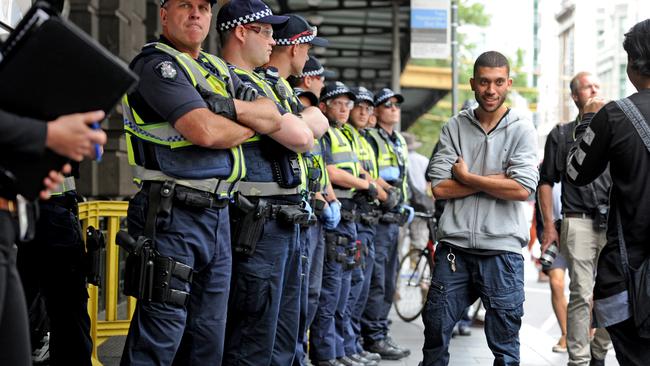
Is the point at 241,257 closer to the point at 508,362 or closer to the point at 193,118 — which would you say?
the point at 193,118

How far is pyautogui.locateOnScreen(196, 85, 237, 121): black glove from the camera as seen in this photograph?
465cm

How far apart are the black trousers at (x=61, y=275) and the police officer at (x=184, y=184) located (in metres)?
0.92

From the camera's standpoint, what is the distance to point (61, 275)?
5.52 m

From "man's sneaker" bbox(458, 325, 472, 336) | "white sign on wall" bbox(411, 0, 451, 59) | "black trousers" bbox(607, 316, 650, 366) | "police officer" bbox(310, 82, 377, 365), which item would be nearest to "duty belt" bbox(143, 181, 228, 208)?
"black trousers" bbox(607, 316, 650, 366)

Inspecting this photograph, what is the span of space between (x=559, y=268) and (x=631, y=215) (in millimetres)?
4047

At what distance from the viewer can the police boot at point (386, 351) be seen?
359 inches

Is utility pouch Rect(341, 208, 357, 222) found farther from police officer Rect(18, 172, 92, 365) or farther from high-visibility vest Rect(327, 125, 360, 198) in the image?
police officer Rect(18, 172, 92, 365)

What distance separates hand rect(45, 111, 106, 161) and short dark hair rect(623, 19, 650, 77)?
114 inches

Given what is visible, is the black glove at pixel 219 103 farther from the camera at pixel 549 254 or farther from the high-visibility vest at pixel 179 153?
the camera at pixel 549 254

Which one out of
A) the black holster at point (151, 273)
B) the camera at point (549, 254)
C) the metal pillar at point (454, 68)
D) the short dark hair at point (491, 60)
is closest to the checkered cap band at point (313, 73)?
the short dark hair at point (491, 60)

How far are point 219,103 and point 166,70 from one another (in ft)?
0.92

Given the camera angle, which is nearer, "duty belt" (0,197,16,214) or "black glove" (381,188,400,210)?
"duty belt" (0,197,16,214)

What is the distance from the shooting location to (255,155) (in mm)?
5324

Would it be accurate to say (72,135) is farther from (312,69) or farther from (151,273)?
(312,69)
